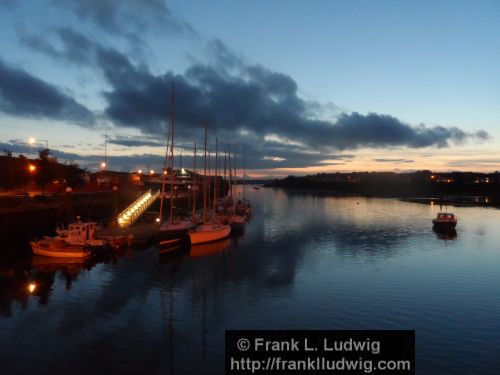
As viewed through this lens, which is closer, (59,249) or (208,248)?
(59,249)

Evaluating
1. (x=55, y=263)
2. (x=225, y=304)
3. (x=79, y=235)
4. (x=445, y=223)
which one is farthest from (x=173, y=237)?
(x=445, y=223)

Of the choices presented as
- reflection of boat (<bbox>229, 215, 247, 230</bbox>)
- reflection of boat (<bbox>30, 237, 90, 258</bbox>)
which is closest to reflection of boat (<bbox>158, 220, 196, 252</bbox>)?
reflection of boat (<bbox>30, 237, 90, 258</bbox>)

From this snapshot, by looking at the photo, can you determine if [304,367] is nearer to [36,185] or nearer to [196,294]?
[196,294]

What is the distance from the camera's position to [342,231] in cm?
6531

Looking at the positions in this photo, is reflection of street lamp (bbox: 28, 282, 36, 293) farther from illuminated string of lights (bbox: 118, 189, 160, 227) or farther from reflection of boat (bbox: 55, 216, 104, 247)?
illuminated string of lights (bbox: 118, 189, 160, 227)

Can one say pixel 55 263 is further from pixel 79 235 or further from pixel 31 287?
pixel 31 287

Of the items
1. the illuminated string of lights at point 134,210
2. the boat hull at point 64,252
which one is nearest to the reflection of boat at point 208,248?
the boat hull at point 64,252

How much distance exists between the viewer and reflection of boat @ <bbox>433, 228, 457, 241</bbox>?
56.9 m

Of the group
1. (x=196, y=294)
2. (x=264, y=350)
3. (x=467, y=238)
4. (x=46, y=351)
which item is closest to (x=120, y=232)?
(x=196, y=294)

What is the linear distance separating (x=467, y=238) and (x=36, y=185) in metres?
67.3

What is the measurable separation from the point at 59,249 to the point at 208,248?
582 inches

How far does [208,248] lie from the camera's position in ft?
152

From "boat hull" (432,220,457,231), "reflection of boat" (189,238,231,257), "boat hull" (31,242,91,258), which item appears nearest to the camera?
"boat hull" (31,242,91,258)

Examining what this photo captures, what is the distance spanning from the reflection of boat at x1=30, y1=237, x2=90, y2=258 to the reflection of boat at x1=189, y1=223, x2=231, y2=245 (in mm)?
11671
